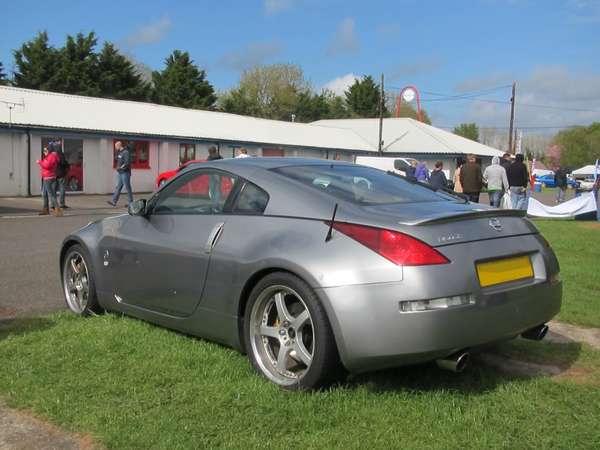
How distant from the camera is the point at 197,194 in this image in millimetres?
4785

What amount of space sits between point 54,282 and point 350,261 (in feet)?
16.2

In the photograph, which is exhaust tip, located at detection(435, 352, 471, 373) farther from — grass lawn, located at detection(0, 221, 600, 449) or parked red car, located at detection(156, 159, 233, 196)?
parked red car, located at detection(156, 159, 233, 196)

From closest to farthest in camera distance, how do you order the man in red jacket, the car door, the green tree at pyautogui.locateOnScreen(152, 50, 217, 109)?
the car door, the man in red jacket, the green tree at pyautogui.locateOnScreen(152, 50, 217, 109)

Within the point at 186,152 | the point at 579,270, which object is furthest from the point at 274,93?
the point at 579,270

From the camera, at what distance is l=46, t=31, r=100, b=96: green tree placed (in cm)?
5150

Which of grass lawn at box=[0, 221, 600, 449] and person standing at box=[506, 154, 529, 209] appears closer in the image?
grass lawn at box=[0, 221, 600, 449]

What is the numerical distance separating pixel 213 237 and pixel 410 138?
51.6 metres

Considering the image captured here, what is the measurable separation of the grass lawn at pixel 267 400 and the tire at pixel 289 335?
0.38 feet

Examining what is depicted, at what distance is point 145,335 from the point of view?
15.8 feet

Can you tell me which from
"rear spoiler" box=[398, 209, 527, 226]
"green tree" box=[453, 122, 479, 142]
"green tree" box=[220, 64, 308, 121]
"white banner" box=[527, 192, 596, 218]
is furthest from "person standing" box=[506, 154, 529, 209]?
"green tree" box=[453, 122, 479, 142]

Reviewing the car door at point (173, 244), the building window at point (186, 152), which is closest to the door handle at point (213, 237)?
the car door at point (173, 244)

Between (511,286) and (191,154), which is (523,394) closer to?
(511,286)

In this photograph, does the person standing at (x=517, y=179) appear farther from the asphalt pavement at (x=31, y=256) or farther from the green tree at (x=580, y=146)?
the green tree at (x=580, y=146)

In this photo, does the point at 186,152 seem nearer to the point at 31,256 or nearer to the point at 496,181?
the point at 496,181
